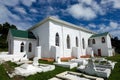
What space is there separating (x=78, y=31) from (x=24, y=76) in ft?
66.6

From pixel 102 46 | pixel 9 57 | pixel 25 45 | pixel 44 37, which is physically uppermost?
pixel 44 37

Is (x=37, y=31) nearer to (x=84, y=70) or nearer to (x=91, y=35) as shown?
(x=84, y=70)

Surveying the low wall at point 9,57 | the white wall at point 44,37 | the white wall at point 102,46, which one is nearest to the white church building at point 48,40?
the white wall at point 44,37

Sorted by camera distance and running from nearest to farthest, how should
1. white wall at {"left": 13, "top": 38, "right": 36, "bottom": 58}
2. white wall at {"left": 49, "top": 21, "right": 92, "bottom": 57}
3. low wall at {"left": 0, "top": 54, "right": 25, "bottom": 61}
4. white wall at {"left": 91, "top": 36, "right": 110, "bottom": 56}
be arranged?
low wall at {"left": 0, "top": 54, "right": 25, "bottom": 61}
white wall at {"left": 13, "top": 38, "right": 36, "bottom": 58}
white wall at {"left": 49, "top": 21, "right": 92, "bottom": 57}
white wall at {"left": 91, "top": 36, "right": 110, "bottom": 56}

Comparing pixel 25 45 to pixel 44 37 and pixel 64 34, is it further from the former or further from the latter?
pixel 64 34

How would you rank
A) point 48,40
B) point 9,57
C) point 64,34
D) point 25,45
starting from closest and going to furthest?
1. point 9,57
2. point 48,40
3. point 25,45
4. point 64,34

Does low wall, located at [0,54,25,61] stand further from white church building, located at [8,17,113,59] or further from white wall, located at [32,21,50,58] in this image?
white wall, located at [32,21,50,58]

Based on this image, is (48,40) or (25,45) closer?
(48,40)

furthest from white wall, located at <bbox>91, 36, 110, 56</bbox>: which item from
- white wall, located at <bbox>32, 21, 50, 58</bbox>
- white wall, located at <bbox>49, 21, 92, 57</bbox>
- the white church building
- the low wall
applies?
the low wall

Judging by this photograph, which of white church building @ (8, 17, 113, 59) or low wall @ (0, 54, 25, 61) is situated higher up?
white church building @ (8, 17, 113, 59)

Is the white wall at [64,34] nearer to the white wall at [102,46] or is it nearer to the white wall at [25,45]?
the white wall at [25,45]

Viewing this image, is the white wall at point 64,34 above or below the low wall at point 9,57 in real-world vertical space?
above

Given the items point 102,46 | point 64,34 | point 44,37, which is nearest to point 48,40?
point 44,37

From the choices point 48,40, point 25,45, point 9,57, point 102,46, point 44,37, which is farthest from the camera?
point 102,46
